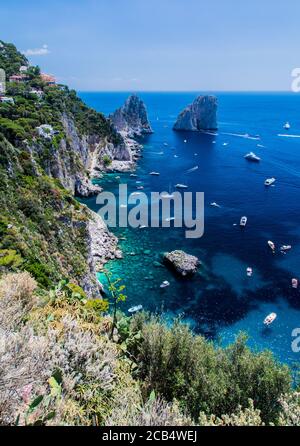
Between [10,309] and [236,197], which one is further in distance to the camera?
[236,197]

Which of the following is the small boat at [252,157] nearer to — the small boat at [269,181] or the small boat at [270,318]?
the small boat at [269,181]

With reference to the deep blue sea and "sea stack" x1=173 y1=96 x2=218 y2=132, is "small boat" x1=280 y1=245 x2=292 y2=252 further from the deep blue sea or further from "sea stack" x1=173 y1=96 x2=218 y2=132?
"sea stack" x1=173 y1=96 x2=218 y2=132

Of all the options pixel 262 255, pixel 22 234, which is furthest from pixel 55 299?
pixel 262 255

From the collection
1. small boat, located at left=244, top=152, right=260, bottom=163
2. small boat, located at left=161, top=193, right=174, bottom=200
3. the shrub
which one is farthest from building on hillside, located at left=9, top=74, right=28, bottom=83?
the shrub
